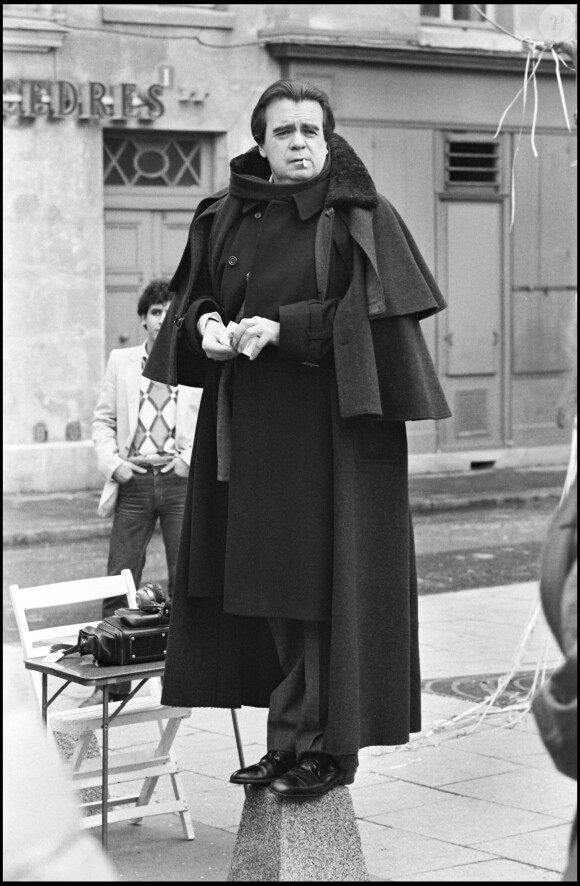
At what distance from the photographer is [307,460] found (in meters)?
4.53

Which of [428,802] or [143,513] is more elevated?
[143,513]

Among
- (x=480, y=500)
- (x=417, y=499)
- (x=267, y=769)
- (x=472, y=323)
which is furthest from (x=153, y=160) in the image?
(x=267, y=769)

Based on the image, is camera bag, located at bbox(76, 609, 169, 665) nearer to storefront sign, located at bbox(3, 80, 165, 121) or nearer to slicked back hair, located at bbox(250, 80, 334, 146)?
slicked back hair, located at bbox(250, 80, 334, 146)

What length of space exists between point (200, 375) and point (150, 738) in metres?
2.36

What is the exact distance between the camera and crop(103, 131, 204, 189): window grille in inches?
674

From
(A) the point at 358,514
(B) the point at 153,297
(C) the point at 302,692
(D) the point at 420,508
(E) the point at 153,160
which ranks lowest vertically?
(D) the point at 420,508

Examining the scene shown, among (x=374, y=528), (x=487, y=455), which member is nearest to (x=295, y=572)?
(x=374, y=528)

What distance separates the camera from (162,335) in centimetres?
494

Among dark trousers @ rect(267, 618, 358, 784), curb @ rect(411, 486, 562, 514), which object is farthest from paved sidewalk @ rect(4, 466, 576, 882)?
curb @ rect(411, 486, 562, 514)

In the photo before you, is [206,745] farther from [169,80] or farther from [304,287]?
[169,80]

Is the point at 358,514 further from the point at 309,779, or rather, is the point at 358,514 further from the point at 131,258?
the point at 131,258

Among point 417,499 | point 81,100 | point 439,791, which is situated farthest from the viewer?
point 81,100

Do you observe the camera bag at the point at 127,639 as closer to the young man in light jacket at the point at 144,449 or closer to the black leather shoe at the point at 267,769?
the black leather shoe at the point at 267,769

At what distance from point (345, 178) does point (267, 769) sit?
1746 mm
